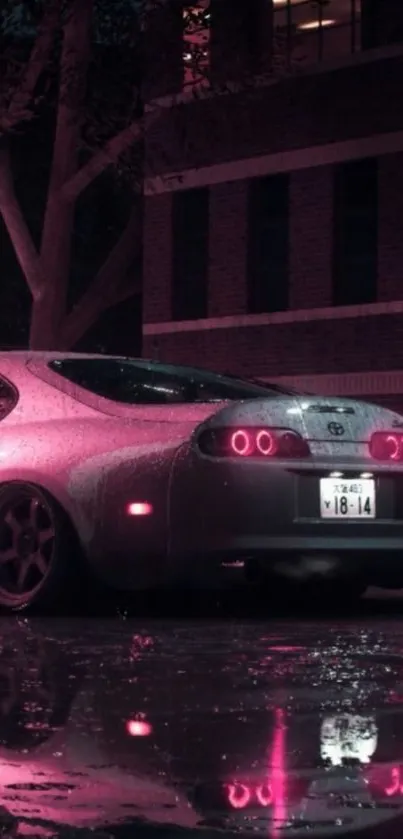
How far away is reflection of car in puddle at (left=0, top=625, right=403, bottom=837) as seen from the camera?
5.65m

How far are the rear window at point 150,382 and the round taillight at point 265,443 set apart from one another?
Result: 423 millimetres

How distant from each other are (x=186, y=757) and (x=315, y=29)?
20.8 metres

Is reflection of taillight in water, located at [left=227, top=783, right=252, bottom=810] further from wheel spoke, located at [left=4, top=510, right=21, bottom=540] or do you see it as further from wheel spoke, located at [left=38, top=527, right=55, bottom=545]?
wheel spoke, located at [left=4, top=510, right=21, bottom=540]

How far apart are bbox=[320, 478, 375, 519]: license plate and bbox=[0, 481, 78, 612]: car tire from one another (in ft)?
4.00

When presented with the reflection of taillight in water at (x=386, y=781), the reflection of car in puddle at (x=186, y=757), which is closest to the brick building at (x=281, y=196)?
the reflection of car in puddle at (x=186, y=757)

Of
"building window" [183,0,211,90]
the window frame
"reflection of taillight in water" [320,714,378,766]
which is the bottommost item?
"reflection of taillight in water" [320,714,378,766]

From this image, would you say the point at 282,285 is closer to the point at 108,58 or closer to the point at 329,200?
the point at 329,200

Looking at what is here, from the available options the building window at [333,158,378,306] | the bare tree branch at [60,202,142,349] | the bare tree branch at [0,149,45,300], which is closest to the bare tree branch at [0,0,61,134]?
the bare tree branch at [0,149,45,300]

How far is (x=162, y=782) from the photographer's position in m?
6.09

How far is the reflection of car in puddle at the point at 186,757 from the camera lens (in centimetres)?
565

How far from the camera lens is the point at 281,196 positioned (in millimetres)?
27156

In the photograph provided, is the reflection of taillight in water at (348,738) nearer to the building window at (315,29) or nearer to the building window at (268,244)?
the building window at (315,29)

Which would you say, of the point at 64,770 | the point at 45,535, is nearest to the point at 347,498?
the point at 45,535

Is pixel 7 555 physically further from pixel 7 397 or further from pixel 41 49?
pixel 41 49
